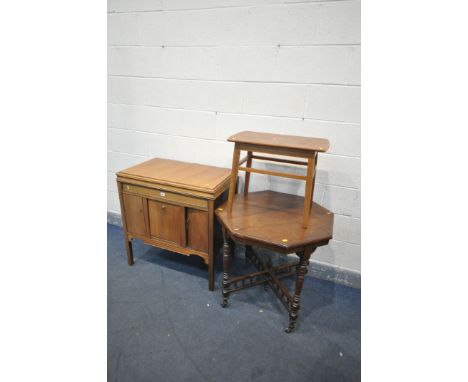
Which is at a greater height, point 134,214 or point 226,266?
point 134,214

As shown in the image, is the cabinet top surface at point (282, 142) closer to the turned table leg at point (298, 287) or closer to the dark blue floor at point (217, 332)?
the turned table leg at point (298, 287)

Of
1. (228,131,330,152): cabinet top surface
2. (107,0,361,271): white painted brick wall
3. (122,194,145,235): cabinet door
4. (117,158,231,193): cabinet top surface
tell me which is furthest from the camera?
(122,194,145,235): cabinet door

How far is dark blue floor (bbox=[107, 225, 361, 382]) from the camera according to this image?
4.36ft

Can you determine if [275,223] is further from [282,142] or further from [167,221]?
[167,221]

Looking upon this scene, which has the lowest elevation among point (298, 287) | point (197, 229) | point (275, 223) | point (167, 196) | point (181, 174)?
point (298, 287)

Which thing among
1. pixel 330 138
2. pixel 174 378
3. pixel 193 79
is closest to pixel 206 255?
pixel 174 378

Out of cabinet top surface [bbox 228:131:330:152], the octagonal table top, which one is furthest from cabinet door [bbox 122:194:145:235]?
cabinet top surface [bbox 228:131:330:152]

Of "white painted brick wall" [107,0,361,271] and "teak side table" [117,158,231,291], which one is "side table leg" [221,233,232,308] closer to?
"teak side table" [117,158,231,291]

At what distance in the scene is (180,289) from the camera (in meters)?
1.84

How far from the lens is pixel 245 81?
1723 mm

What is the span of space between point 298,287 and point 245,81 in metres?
1.34

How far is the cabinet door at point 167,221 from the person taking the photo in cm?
171

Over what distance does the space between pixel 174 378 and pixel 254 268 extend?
97 centimetres

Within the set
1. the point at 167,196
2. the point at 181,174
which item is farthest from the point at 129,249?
the point at 181,174
